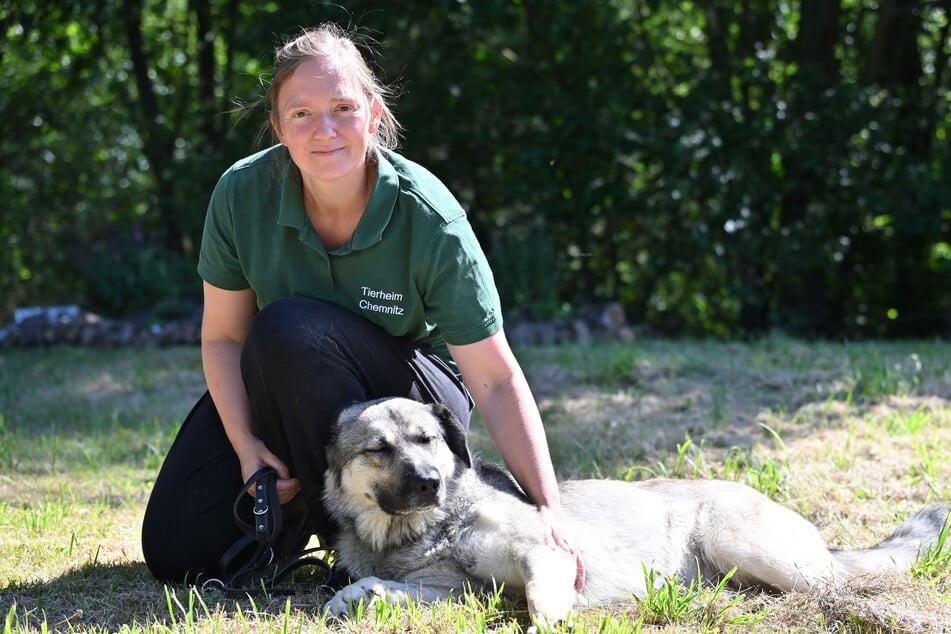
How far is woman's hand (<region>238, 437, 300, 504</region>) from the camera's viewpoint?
3525 millimetres

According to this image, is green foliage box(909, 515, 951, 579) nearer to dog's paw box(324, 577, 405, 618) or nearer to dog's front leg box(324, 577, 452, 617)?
dog's front leg box(324, 577, 452, 617)

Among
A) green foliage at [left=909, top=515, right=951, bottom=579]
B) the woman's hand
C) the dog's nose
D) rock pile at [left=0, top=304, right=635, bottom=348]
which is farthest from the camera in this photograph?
rock pile at [left=0, top=304, right=635, bottom=348]

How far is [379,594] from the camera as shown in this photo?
3018mm

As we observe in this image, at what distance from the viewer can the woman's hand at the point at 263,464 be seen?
3525 mm

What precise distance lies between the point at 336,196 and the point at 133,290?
7542mm

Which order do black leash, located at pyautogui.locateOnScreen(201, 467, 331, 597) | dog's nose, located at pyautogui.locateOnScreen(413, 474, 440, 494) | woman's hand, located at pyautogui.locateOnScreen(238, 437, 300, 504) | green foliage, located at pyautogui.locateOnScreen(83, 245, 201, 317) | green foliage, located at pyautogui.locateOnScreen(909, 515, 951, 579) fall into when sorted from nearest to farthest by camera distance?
1. dog's nose, located at pyautogui.locateOnScreen(413, 474, 440, 494)
2. green foliage, located at pyautogui.locateOnScreen(909, 515, 951, 579)
3. black leash, located at pyautogui.locateOnScreen(201, 467, 331, 597)
4. woman's hand, located at pyautogui.locateOnScreen(238, 437, 300, 504)
5. green foliage, located at pyautogui.locateOnScreen(83, 245, 201, 317)

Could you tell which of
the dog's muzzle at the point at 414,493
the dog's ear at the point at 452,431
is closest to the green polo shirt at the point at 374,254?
the dog's ear at the point at 452,431

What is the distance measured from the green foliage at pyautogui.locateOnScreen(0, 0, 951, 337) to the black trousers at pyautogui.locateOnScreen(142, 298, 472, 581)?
5.81 metres

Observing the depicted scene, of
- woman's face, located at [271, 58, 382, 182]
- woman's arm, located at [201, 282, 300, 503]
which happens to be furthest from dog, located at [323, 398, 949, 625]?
woman's face, located at [271, 58, 382, 182]

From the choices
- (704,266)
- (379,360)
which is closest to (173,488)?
(379,360)

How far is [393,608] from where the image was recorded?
2912 mm

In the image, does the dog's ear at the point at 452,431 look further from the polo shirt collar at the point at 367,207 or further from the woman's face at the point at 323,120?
the woman's face at the point at 323,120

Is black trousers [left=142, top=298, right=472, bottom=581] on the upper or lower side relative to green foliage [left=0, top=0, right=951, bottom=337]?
lower

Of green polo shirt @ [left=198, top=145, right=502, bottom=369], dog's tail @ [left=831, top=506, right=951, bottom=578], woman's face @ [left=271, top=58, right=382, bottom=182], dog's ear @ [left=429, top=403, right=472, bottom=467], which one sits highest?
woman's face @ [left=271, top=58, right=382, bottom=182]
